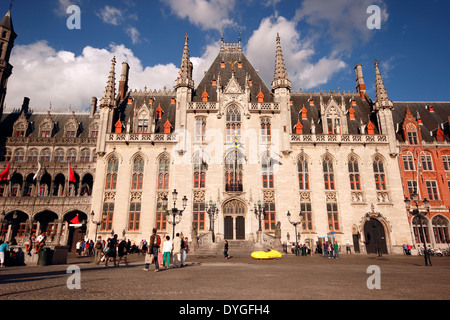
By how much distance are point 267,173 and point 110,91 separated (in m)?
23.5

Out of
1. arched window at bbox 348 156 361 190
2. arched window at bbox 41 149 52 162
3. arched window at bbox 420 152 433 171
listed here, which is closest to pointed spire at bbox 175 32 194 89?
arched window at bbox 41 149 52 162

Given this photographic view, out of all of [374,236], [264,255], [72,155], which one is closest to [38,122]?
[72,155]

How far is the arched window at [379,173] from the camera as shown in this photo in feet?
108

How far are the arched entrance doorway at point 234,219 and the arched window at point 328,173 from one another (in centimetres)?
1078

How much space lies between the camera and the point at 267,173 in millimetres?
33250

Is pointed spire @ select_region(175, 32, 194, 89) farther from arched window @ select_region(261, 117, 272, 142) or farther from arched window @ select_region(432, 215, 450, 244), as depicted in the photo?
arched window @ select_region(432, 215, 450, 244)

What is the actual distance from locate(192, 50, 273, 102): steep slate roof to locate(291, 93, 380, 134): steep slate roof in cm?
477

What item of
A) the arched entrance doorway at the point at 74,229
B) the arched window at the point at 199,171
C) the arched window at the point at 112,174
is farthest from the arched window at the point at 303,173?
the arched entrance doorway at the point at 74,229

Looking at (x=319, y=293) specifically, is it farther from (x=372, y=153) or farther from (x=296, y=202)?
(x=372, y=153)

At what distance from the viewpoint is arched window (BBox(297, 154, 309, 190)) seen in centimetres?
3297

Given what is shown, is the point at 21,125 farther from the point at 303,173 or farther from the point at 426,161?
the point at 426,161

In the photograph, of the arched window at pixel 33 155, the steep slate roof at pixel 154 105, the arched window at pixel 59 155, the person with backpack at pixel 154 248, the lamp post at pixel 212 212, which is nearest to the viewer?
the person with backpack at pixel 154 248

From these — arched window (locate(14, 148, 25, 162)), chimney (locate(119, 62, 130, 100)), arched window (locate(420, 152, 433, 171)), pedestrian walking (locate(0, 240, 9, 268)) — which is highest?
chimney (locate(119, 62, 130, 100))

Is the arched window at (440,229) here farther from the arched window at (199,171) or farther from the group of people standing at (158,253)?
the group of people standing at (158,253)
